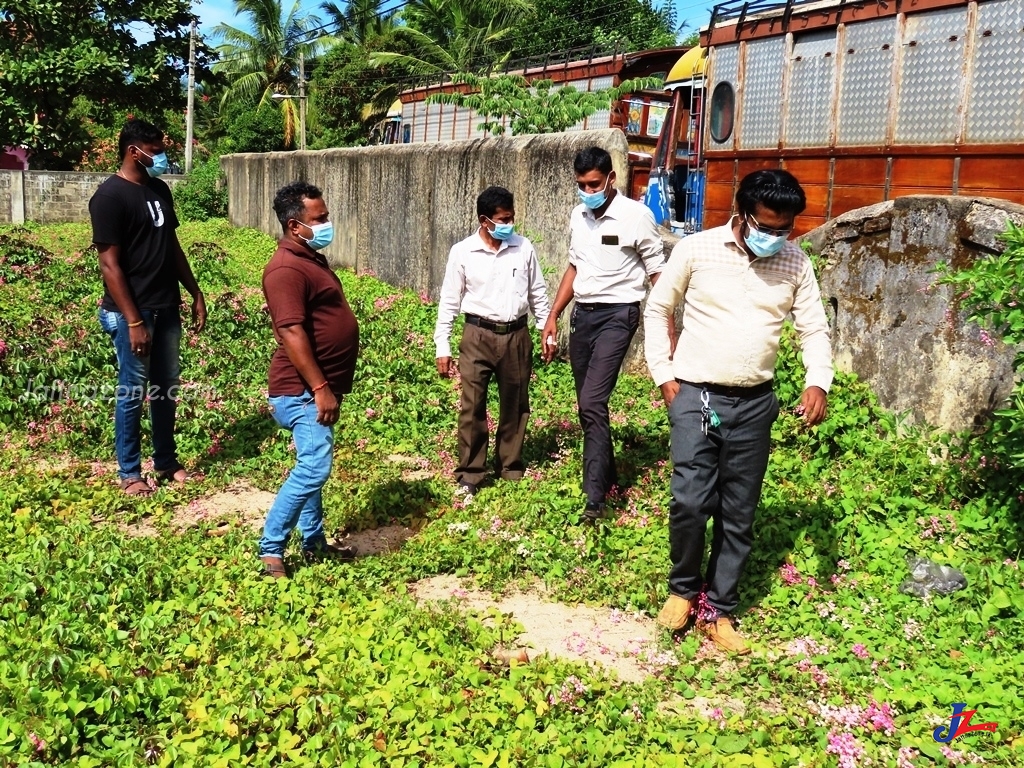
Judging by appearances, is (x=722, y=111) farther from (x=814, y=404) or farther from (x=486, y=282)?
(x=814, y=404)

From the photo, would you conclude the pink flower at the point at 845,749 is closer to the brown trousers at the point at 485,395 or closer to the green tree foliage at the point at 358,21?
the brown trousers at the point at 485,395

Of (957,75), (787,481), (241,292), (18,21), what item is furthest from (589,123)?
(18,21)

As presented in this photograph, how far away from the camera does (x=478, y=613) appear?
13.9 ft

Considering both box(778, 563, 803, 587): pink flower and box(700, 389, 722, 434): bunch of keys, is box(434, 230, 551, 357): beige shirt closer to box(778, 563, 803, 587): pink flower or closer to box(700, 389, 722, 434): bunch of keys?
box(700, 389, 722, 434): bunch of keys

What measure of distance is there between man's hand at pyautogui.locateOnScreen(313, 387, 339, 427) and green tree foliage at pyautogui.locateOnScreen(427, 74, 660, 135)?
7800 millimetres

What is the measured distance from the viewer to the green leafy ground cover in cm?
316

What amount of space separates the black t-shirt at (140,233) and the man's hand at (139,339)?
6.6 inches

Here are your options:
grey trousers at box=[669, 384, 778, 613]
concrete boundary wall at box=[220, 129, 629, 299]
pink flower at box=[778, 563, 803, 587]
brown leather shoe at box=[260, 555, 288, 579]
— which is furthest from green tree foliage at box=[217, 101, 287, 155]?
grey trousers at box=[669, 384, 778, 613]

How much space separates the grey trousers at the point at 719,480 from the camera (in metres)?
3.90

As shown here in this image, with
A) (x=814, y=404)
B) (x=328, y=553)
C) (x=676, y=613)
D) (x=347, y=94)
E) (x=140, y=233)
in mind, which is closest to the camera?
(x=814, y=404)

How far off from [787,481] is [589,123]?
11032mm

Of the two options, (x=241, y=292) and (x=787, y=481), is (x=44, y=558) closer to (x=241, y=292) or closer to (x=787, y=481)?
(x=787, y=481)
